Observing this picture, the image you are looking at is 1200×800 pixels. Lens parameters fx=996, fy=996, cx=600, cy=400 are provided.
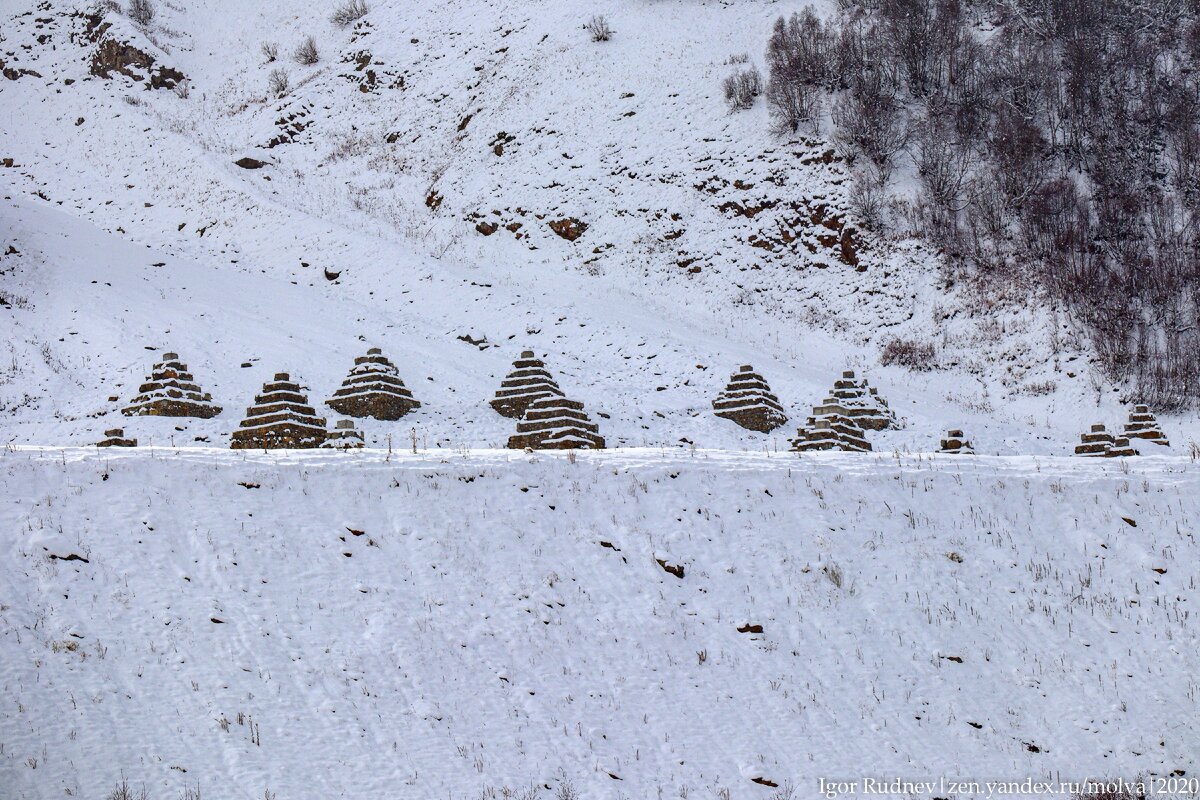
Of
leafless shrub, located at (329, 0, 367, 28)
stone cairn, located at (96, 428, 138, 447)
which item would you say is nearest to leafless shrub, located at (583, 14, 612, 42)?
leafless shrub, located at (329, 0, 367, 28)

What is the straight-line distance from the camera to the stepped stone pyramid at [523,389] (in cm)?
2541

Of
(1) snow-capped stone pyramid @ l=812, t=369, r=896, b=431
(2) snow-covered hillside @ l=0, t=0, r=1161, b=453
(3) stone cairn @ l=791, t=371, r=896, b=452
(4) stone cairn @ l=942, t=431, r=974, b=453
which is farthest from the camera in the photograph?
(2) snow-covered hillside @ l=0, t=0, r=1161, b=453

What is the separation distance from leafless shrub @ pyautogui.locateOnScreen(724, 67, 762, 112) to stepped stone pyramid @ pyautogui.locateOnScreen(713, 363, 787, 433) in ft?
74.1

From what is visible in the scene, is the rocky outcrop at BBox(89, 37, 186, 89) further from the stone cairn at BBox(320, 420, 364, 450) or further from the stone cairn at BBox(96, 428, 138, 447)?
the stone cairn at BBox(320, 420, 364, 450)

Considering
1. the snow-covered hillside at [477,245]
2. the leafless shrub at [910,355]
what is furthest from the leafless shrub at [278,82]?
the leafless shrub at [910,355]

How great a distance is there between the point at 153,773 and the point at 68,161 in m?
51.8

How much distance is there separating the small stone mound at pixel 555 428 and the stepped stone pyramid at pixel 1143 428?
43.8 ft

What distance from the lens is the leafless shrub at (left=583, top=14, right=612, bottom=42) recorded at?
5341 cm

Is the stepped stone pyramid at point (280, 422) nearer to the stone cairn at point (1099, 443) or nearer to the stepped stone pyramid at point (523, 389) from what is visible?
the stepped stone pyramid at point (523, 389)

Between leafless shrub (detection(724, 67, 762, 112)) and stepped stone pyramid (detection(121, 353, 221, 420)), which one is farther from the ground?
leafless shrub (detection(724, 67, 762, 112))

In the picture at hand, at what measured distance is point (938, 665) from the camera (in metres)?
11.6

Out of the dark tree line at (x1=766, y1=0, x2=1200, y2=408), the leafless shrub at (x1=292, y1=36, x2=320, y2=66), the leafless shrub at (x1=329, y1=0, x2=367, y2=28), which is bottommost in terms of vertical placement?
the dark tree line at (x1=766, y1=0, x2=1200, y2=408)

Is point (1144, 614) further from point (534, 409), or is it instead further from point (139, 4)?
point (139, 4)

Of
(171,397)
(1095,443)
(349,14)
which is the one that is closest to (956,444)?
(1095,443)
